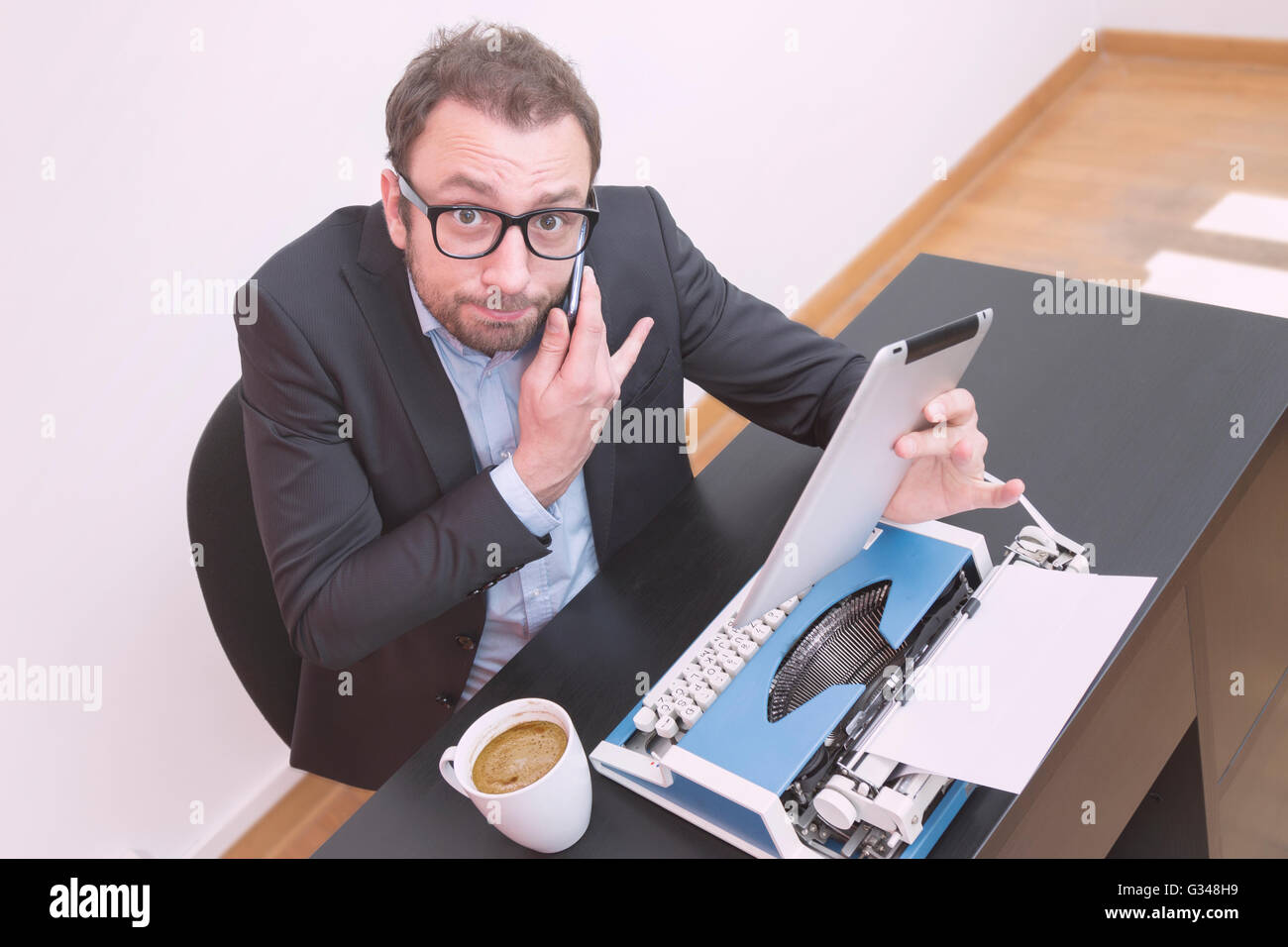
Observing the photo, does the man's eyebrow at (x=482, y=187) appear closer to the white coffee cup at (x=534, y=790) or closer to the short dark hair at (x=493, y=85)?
the short dark hair at (x=493, y=85)

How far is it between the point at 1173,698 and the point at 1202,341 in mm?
512

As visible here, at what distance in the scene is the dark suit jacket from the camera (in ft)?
4.26

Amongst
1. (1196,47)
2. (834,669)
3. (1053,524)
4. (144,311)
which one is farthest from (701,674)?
(1196,47)

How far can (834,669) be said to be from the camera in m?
1.09

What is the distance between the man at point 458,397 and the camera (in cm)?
126

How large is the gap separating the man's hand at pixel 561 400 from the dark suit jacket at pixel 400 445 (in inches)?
2.4

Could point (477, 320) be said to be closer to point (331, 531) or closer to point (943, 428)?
point (331, 531)

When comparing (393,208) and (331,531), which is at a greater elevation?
(393,208)

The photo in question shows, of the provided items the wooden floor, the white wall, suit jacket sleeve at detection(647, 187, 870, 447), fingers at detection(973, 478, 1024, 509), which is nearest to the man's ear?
suit jacket sleeve at detection(647, 187, 870, 447)

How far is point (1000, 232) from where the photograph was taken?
359 cm

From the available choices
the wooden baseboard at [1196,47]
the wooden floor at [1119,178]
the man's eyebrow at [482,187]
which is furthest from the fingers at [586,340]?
the wooden baseboard at [1196,47]

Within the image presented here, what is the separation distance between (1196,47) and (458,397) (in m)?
4.05
